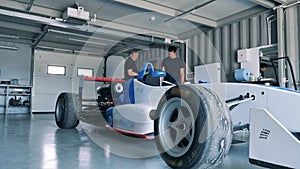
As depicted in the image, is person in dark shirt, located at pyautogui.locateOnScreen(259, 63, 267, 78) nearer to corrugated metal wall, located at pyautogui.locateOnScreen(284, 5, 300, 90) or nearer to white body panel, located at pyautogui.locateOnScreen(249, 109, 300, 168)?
corrugated metal wall, located at pyautogui.locateOnScreen(284, 5, 300, 90)

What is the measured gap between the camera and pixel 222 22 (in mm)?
7703

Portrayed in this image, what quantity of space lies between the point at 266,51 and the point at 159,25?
12.6ft

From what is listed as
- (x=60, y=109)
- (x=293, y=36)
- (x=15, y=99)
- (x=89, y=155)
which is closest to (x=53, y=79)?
(x=15, y=99)

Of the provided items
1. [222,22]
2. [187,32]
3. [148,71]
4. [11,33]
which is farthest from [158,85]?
[11,33]

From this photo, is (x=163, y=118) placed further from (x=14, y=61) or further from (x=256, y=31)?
(x=14, y=61)

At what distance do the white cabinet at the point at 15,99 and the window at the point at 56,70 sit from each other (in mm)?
1332

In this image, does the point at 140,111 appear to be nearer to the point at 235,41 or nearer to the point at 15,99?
the point at 235,41

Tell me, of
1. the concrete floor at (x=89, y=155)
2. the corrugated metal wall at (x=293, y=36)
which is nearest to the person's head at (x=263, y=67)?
the corrugated metal wall at (x=293, y=36)

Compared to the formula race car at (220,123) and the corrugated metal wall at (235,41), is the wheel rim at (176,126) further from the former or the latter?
the corrugated metal wall at (235,41)

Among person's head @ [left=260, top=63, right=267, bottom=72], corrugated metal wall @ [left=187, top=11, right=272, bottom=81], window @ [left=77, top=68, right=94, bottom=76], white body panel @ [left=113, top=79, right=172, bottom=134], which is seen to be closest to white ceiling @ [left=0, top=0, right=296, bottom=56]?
corrugated metal wall @ [left=187, top=11, right=272, bottom=81]

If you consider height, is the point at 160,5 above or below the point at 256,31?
above

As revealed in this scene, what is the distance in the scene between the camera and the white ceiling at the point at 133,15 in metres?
6.52

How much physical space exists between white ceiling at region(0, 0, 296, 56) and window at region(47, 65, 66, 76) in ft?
7.47

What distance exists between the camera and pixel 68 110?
429 centimetres
